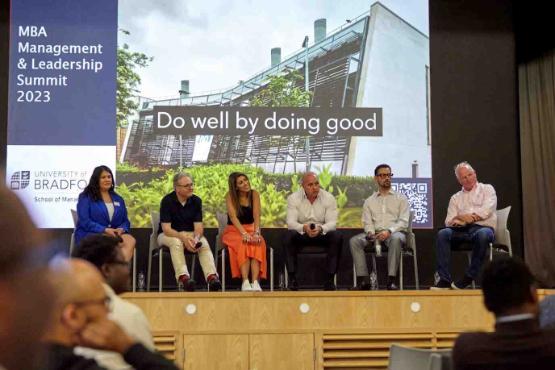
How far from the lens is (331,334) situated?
522 centimetres

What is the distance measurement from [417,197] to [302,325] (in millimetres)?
2332

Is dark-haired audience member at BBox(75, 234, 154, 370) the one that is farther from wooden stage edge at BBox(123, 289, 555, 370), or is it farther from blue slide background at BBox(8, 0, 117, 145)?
blue slide background at BBox(8, 0, 117, 145)

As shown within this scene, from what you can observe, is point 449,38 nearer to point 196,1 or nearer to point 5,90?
point 196,1

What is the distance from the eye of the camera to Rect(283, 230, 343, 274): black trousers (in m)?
5.90

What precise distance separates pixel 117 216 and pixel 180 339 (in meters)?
1.23

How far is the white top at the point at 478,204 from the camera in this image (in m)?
6.02

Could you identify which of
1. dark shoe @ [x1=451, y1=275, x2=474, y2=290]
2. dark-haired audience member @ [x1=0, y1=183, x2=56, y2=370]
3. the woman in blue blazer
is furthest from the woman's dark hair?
dark-haired audience member @ [x1=0, y1=183, x2=56, y2=370]

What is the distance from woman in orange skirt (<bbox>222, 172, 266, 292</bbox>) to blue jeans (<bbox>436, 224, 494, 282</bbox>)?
1331 mm

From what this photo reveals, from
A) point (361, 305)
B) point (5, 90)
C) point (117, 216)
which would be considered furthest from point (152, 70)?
point (361, 305)

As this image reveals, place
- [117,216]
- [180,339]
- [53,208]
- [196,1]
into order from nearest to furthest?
[180,339], [117,216], [53,208], [196,1]

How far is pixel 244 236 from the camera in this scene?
231 inches

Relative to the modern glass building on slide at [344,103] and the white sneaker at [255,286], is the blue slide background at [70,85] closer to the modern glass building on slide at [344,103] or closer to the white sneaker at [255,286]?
the modern glass building on slide at [344,103]

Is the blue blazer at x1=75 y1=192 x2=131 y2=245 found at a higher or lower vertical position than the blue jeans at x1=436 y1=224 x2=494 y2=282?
higher

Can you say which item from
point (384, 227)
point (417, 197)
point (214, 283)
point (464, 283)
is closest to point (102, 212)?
point (214, 283)
